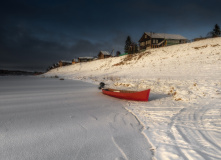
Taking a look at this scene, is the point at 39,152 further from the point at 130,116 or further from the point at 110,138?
the point at 130,116

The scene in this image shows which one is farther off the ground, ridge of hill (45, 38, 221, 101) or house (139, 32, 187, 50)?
house (139, 32, 187, 50)

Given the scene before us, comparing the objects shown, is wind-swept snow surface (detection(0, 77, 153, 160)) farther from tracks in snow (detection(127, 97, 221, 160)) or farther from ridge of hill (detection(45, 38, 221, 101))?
ridge of hill (detection(45, 38, 221, 101))

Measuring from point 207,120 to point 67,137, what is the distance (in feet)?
15.5

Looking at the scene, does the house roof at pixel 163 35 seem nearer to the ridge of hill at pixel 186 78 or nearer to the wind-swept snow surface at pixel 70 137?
the ridge of hill at pixel 186 78

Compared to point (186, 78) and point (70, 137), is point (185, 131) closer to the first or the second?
point (70, 137)

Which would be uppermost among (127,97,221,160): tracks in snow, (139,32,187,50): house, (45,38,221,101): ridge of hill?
(139,32,187,50): house

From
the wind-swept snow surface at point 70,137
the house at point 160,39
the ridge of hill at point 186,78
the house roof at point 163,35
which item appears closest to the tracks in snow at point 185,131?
the wind-swept snow surface at point 70,137

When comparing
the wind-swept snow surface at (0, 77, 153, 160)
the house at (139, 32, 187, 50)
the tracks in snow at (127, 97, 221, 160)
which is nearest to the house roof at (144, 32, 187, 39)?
the house at (139, 32, 187, 50)

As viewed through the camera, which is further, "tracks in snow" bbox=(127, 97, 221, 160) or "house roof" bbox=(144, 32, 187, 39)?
"house roof" bbox=(144, 32, 187, 39)

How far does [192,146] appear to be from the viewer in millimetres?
3062

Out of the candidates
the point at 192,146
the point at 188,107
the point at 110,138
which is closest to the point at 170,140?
the point at 192,146

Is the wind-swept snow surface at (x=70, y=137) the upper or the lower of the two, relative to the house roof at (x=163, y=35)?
lower

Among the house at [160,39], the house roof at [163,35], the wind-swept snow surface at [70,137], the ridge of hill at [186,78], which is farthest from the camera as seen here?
the house roof at [163,35]

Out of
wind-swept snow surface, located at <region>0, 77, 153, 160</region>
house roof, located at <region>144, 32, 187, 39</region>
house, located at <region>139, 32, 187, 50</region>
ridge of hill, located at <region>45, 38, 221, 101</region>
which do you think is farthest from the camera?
house roof, located at <region>144, 32, 187, 39</region>
